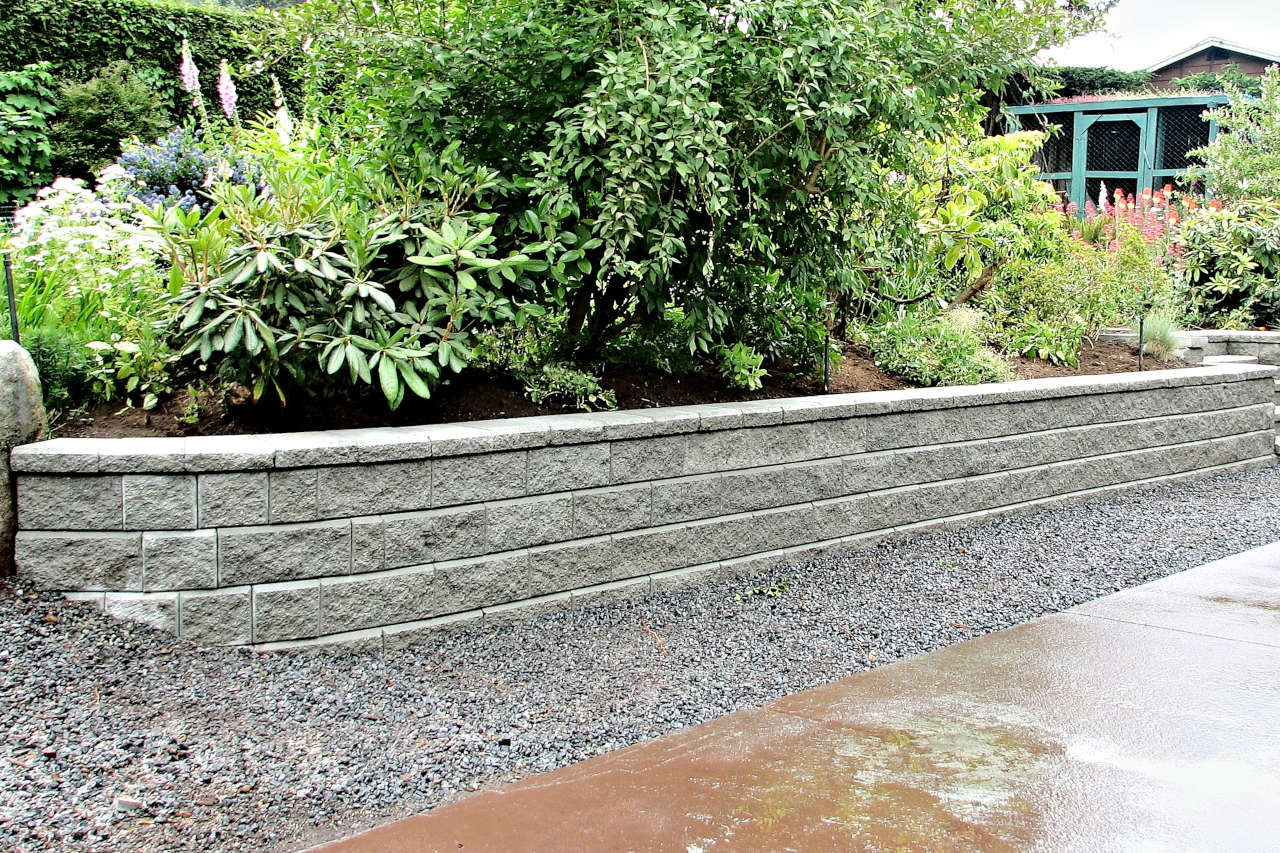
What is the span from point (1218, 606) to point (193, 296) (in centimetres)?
425

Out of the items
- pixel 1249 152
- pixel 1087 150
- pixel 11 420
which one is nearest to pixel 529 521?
pixel 11 420

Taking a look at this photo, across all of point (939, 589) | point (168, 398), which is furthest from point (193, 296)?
point (939, 589)

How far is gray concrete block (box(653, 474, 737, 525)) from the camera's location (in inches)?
165

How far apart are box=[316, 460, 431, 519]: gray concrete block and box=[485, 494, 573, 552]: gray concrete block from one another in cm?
28

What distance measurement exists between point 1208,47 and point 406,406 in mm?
26911

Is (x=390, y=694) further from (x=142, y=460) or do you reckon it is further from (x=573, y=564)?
(x=142, y=460)

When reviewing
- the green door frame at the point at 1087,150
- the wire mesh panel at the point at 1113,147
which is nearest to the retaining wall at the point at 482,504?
the green door frame at the point at 1087,150

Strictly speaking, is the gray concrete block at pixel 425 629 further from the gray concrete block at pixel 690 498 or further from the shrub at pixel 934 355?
the shrub at pixel 934 355

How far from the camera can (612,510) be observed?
13.3ft

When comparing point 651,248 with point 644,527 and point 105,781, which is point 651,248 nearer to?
point 644,527

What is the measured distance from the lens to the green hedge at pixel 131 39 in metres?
9.40

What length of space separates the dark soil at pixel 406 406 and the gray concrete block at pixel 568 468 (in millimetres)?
508

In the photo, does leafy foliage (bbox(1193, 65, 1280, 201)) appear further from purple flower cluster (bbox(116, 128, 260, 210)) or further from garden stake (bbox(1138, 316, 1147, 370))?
purple flower cluster (bbox(116, 128, 260, 210))

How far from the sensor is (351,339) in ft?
11.9
